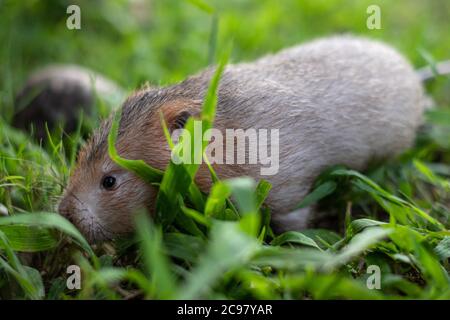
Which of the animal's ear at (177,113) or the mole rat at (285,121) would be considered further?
the animal's ear at (177,113)

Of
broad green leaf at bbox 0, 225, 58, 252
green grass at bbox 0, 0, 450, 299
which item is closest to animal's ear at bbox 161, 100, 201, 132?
green grass at bbox 0, 0, 450, 299

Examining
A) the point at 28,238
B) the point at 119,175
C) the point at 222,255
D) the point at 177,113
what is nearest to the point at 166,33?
the point at 177,113

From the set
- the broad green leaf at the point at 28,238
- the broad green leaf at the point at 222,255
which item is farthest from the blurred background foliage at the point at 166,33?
the broad green leaf at the point at 222,255

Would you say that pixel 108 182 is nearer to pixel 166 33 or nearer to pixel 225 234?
pixel 225 234

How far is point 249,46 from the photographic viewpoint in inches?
279

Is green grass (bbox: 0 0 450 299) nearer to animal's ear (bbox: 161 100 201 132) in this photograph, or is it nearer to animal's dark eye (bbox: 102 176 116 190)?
animal's dark eye (bbox: 102 176 116 190)

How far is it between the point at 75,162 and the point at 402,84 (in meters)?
2.70

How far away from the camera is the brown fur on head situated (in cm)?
361

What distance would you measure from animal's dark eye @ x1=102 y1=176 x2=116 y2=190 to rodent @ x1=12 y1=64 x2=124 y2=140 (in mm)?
2124

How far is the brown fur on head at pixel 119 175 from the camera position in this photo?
142 inches

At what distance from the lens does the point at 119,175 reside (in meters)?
3.65

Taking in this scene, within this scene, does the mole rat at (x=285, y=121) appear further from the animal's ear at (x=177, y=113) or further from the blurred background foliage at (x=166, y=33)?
the blurred background foliage at (x=166, y=33)
